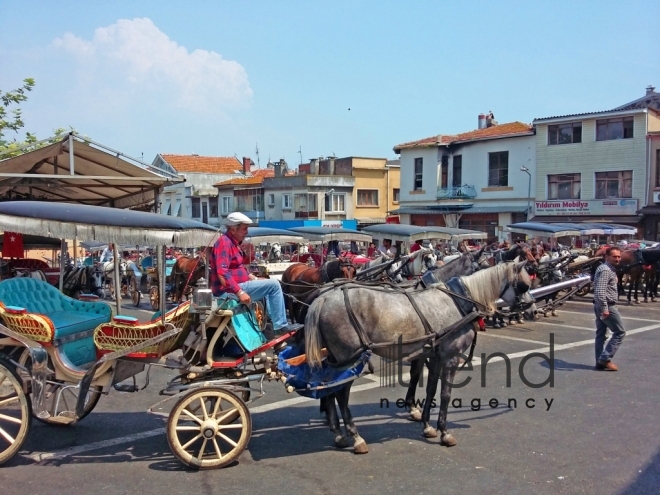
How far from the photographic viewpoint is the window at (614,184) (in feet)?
93.7

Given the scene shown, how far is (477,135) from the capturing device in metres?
35.0

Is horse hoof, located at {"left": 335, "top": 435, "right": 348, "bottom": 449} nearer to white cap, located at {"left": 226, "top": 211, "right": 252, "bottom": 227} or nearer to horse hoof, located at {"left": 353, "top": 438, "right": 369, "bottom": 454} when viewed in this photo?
horse hoof, located at {"left": 353, "top": 438, "right": 369, "bottom": 454}

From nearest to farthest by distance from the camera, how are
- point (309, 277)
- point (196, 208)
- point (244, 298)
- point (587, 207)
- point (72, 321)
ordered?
point (244, 298), point (72, 321), point (309, 277), point (587, 207), point (196, 208)

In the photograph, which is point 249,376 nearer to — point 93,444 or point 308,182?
point 93,444

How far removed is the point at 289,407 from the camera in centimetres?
698

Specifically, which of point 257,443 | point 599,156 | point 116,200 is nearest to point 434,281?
point 257,443

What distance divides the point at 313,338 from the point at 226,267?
1.09 m

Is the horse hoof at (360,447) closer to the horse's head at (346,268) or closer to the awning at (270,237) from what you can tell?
the horse's head at (346,268)

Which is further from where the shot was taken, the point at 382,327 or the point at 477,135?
the point at 477,135

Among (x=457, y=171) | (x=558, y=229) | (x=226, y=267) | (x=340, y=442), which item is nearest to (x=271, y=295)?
(x=226, y=267)

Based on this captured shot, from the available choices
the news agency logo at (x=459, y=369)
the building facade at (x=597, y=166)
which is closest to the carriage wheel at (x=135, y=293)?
the news agency logo at (x=459, y=369)

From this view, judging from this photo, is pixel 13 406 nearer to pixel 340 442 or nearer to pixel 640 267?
pixel 340 442

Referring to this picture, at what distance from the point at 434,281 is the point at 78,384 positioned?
12.6 ft

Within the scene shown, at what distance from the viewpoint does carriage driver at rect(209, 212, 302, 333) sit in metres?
5.47
